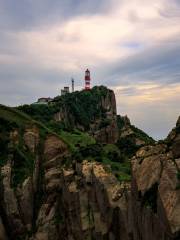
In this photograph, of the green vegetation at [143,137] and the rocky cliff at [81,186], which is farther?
the green vegetation at [143,137]

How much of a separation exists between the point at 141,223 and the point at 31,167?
57.1m

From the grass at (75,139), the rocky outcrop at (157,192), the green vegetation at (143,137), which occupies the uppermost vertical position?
the green vegetation at (143,137)

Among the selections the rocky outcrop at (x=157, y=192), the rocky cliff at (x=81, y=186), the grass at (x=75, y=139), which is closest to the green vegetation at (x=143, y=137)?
the rocky cliff at (x=81, y=186)

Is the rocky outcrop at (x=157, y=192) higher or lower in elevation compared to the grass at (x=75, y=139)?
lower

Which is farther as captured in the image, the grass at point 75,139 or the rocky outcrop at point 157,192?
the grass at point 75,139

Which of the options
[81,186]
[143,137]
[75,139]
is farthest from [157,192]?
[143,137]

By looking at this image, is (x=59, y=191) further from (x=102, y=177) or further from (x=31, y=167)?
(x=102, y=177)

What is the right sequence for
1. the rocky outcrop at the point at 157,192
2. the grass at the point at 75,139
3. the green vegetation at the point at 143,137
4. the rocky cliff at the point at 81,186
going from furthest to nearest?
the green vegetation at the point at 143,137, the grass at the point at 75,139, the rocky cliff at the point at 81,186, the rocky outcrop at the point at 157,192

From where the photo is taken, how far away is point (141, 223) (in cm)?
6075

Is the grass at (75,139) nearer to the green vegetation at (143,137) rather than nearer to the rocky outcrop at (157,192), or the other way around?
the green vegetation at (143,137)

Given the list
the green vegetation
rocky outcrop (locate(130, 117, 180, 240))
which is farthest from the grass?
rocky outcrop (locate(130, 117, 180, 240))

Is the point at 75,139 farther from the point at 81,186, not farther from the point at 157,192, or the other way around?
the point at 157,192

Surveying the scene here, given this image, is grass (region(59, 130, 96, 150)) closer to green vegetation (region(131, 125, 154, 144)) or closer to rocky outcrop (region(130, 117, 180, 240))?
green vegetation (region(131, 125, 154, 144))

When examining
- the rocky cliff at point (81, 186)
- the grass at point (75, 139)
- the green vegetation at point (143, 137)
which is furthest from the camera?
the green vegetation at point (143, 137)
